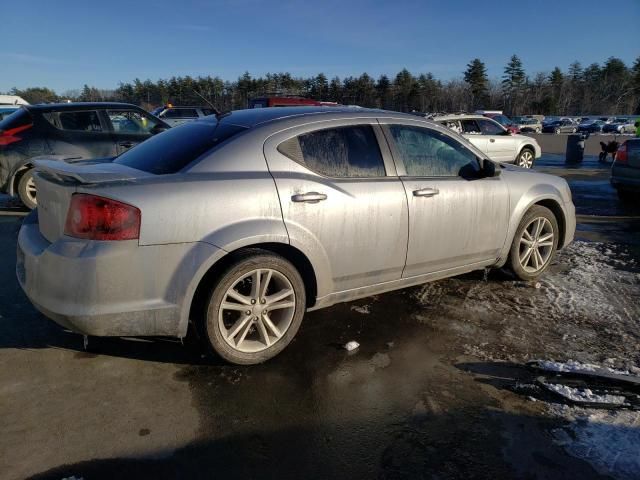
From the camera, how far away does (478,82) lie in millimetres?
83500

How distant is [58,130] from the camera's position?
745cm

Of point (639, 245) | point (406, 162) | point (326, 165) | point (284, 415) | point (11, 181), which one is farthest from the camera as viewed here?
point (11, 181)

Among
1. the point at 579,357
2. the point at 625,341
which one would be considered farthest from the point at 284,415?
the point at 625,341

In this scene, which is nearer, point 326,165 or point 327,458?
point 327,458

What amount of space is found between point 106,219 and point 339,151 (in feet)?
5.42

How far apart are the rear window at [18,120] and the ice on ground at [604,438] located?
8014 mm

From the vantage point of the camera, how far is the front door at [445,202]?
3.72 m

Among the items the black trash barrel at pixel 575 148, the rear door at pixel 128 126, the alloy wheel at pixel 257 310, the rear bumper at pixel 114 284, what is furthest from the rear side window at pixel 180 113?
the rear bumper at pixel 114 284

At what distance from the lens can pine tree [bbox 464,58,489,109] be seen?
3270 inches

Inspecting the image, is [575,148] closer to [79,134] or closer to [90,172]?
[79,134]

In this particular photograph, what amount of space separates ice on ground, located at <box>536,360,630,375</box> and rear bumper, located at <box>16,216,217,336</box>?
230 centimetres

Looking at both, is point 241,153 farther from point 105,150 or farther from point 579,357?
point 105,150

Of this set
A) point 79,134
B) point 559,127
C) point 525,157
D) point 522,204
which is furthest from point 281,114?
point 559,127

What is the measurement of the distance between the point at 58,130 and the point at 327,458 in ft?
23.5
